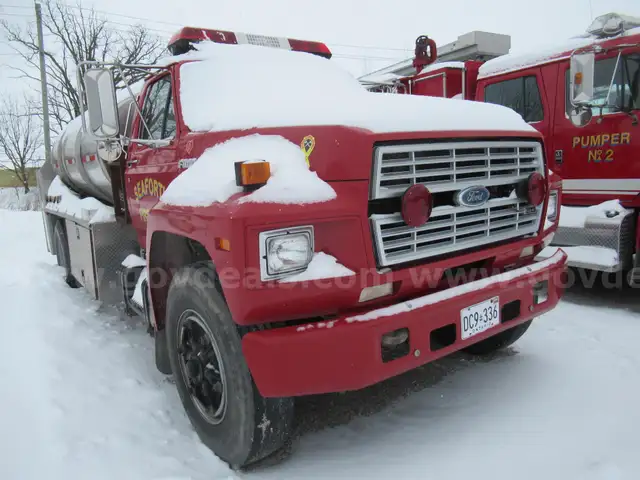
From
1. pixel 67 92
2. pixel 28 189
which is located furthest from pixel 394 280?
pixel 28 189

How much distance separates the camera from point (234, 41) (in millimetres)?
3684

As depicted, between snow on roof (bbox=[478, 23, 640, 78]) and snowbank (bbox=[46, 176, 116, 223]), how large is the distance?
453 centimetres

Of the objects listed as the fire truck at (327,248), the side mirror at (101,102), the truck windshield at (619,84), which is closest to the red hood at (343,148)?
the fire truck at (327,248)

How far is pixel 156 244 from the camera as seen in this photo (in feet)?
9.87

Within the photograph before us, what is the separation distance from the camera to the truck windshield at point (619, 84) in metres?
4.71

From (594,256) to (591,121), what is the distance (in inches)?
53.5

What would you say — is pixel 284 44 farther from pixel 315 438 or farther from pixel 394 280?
pixel 315 438

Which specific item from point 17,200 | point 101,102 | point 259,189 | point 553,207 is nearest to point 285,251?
point 259,189

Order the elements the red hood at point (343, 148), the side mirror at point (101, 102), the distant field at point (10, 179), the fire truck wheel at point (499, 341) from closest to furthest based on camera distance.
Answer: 1. the red hood at point (343, 148)
2. the side mirror at point (101, 102)
3. the fire truck wheel at point (499, 341)
4. the distant field at point (10, 179)

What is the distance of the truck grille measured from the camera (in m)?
2.30

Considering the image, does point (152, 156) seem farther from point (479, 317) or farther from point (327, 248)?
point (479, 317)

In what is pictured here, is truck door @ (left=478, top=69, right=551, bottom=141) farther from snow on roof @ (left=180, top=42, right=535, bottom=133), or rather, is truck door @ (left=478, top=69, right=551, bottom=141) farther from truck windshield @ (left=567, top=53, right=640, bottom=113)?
snow on roof @ (left=180, top=42, right=535, bottom=133)

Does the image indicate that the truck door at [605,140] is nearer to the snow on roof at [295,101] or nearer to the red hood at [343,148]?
the snow on roof at [295,101]

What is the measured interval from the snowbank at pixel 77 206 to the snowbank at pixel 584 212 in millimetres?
4439
